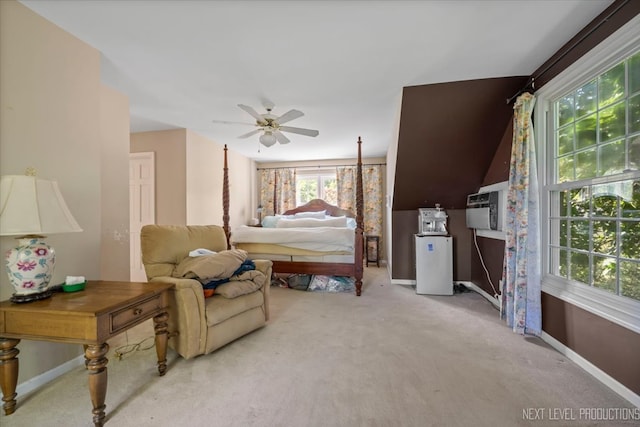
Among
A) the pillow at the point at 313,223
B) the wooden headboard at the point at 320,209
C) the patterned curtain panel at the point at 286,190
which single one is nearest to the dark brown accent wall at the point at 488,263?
the pillow at the point at 313,223

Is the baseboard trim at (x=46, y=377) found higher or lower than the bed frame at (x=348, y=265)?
lower

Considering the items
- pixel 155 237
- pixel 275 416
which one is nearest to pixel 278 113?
pixel 155 237

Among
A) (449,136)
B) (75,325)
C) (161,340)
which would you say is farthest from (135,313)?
(449,136)

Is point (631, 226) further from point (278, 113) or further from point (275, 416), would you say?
point (278, 113)

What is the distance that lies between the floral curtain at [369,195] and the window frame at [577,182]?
345 cm

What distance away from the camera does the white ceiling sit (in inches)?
64.8

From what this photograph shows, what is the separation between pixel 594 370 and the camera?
1729 millimetres

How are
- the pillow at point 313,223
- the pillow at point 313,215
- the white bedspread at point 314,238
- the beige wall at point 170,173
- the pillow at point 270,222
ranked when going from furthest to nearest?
the pillow at point 313,215 < the pillow at point 270,222 < the pillow at point 313,223 < the beige wall at point 170,173 < the white bedspread at point 314,238

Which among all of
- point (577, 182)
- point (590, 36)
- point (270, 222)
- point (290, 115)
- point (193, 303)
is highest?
point (590, 36)

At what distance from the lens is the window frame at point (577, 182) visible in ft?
5.00

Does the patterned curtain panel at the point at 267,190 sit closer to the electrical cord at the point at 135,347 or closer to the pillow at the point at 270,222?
the pillow at the point at 270,222

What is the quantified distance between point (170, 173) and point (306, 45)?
3.04 meters

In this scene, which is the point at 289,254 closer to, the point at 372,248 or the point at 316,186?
the point at 372,248

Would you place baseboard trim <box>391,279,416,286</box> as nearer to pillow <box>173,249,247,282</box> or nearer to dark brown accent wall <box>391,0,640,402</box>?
dark brown accent wall <box>391,0,640,402</box>
